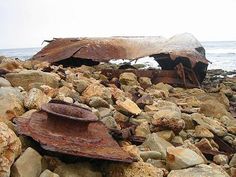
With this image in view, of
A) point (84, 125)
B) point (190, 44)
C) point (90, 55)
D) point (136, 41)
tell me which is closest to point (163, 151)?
point (84, 125)

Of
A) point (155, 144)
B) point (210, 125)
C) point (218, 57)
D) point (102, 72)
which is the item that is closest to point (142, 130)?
point (155, 144)

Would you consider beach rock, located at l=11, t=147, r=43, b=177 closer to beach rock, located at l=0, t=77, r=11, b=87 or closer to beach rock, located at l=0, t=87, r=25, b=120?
beach rock, located at l=0, t=87, r=25, b=120

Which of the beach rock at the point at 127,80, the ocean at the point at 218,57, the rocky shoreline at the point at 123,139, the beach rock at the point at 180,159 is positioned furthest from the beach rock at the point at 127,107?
the ocean at the point at 218,57

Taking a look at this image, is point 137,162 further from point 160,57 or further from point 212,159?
point 160,57

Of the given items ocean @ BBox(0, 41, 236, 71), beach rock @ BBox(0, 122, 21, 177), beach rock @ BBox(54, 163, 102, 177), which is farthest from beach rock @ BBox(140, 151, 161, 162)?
ocean @ BBox(0, 41, 236, 71)

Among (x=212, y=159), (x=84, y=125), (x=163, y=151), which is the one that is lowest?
(x=212, y=159)
